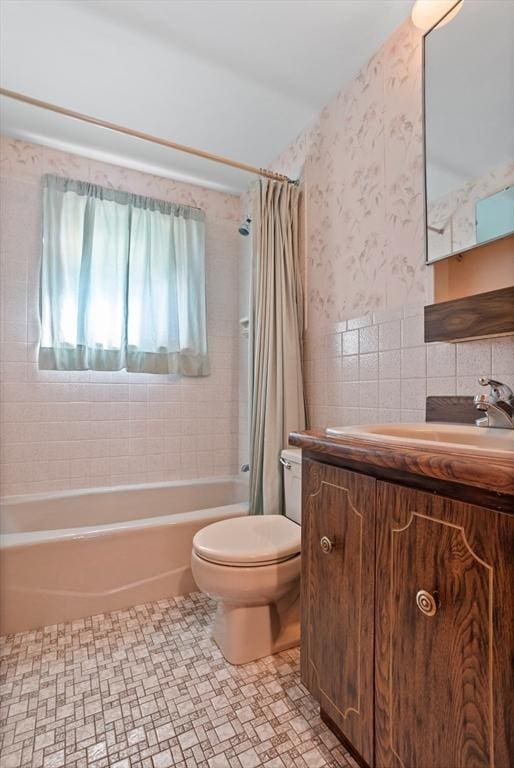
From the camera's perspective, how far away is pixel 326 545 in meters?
0.94

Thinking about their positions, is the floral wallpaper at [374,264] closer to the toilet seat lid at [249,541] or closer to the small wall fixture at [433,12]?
Answer: the small wall fixture at [433,12]

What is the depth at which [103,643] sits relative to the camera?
4.70ft

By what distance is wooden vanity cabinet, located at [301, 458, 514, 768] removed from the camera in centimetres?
57

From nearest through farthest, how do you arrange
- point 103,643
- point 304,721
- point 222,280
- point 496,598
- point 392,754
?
point 496,598, point 392,754, point 304,721, point 103,643, point 222,280

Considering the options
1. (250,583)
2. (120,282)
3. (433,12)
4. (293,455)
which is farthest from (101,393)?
(433,12)

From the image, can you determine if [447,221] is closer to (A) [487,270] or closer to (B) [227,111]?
(A) [487,270]

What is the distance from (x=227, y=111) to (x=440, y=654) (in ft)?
7.40

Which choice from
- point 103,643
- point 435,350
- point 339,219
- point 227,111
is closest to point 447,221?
point 435,350

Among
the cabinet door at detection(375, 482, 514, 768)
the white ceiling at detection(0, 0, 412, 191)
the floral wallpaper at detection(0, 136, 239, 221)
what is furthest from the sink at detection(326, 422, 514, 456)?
the floral wallpaper at detection(0, 136, 239, 221)

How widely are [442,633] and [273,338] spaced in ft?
4.75

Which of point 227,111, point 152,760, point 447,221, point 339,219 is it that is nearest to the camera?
point 152,760

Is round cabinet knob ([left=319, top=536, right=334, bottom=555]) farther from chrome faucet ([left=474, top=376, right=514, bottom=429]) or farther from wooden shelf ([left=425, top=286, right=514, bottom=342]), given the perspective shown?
wooden shelf ([left=425, top=286, right=514, bottom=342])

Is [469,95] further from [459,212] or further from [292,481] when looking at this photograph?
[292,481]

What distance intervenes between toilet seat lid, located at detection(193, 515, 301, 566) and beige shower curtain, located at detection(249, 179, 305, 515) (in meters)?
0.32
